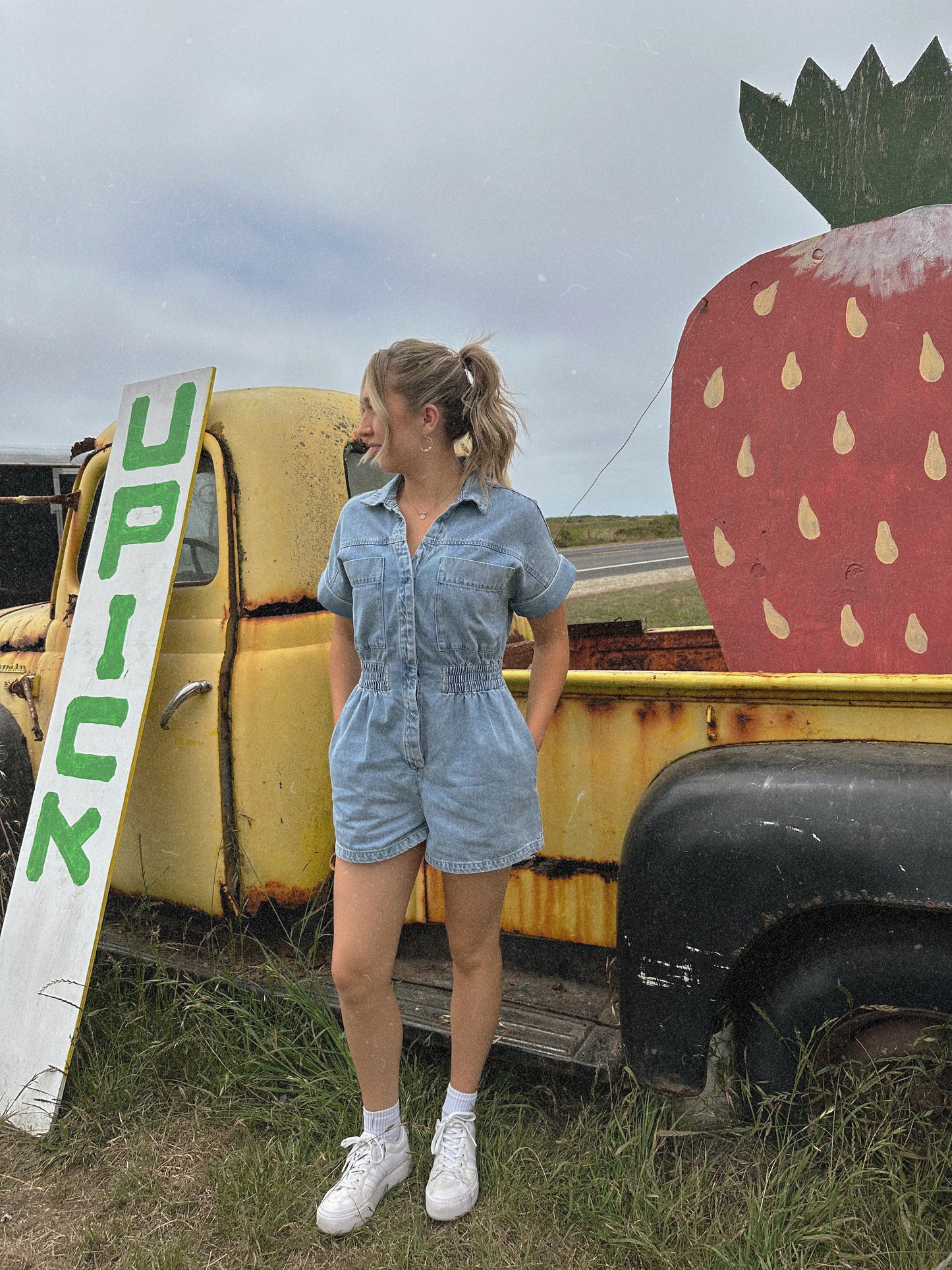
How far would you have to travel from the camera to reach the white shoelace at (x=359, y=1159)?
6.09 ft

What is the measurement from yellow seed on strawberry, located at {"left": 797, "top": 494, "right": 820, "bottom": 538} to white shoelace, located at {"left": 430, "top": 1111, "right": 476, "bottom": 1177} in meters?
1.40

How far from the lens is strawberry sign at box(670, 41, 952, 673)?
1935mm

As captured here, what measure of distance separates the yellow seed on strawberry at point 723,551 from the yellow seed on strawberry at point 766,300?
1.54 feet

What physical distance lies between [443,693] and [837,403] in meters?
1.05

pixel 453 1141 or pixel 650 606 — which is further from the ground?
pixel 650 606

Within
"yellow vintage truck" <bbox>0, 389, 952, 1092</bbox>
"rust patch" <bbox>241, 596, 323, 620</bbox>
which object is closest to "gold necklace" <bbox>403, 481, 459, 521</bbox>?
"yellow vintage truck" <bbox>0, 389, 952, 1092</bbox>

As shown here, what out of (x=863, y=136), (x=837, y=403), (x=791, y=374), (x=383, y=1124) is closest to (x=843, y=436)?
(x=837, y=403)

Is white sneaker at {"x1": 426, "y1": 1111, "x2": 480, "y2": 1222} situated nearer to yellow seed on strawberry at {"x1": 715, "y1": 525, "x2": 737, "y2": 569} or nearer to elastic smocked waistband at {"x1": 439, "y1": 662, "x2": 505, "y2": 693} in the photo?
elastic smocked waistband at {"x1": 439, "y1": 662, "x2": 505, "y2": 693}

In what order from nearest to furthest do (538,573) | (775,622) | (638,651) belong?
(538,573) < (775,622) < (638,651)

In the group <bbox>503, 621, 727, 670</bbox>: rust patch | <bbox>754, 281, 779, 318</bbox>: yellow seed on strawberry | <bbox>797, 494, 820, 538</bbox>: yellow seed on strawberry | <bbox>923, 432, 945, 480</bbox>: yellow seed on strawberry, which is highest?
<bbox>754, 281, 779, 318</bbox>: yellow seed on strawberry

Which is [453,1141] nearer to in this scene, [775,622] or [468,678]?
[468,678]

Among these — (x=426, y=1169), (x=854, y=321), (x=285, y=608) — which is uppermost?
(x=854, y=321)

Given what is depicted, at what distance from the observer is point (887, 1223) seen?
1673 mm

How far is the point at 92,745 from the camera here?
8.29 ft
